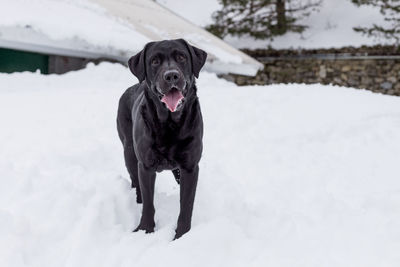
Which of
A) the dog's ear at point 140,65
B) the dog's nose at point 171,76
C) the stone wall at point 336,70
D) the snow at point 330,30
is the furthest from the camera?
the snow at point 330,30

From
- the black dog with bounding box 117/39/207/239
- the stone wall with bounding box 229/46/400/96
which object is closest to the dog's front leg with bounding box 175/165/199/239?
the black dog with bounding box 117/39/207/239

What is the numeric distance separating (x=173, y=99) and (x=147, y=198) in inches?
28.6

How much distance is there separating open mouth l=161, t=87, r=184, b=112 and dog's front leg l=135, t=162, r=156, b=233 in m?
Result: 0.50

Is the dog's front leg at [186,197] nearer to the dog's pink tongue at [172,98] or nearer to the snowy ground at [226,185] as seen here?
the snowy ground at [226,185]

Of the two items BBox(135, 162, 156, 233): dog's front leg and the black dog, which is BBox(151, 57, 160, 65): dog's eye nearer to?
the black dog

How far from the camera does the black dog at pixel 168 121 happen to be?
8.39 ft

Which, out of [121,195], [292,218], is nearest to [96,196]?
[121,195]

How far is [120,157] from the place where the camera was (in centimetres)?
421

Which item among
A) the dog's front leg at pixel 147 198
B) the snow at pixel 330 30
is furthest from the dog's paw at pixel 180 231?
the snow at pixel 330 30

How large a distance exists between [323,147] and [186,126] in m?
2.42

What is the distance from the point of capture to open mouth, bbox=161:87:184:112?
2.46 metres

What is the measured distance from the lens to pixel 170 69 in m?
2.45

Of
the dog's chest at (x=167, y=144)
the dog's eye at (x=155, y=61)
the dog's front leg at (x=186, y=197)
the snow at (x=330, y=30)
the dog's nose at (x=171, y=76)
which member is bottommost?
the dog's front leg at (x=186, y=197)

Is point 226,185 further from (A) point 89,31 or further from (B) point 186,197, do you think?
(A) point 89,31
